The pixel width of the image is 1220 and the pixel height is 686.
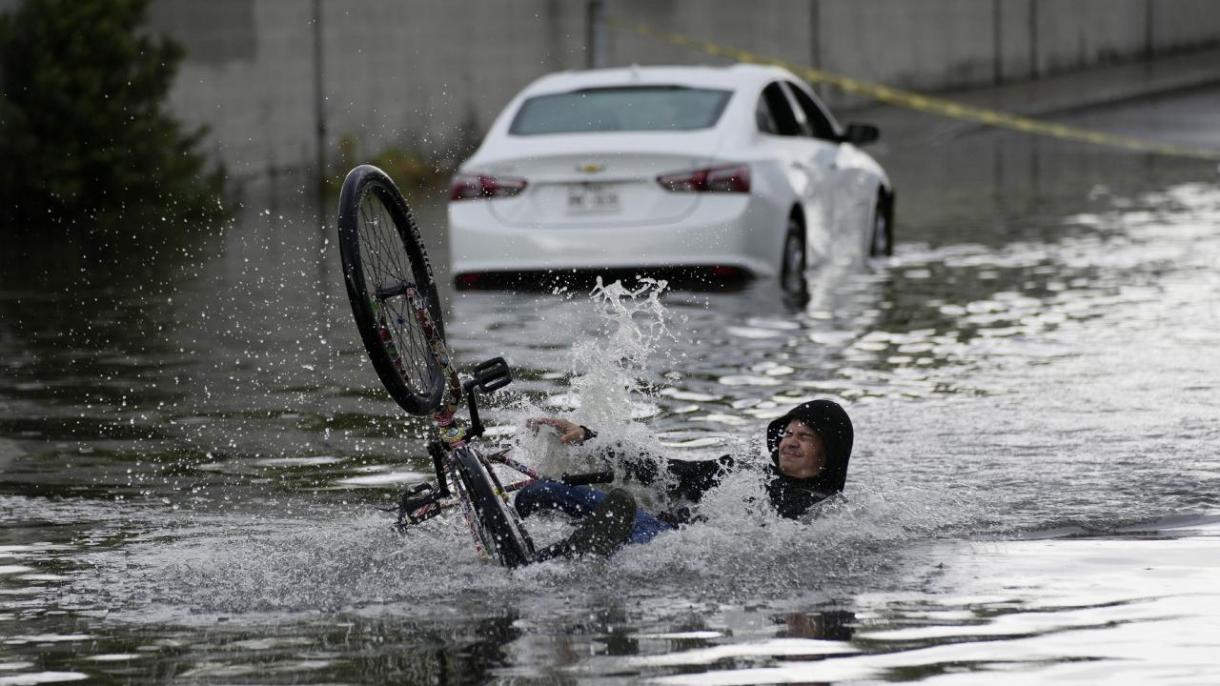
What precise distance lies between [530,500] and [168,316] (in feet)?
25.5

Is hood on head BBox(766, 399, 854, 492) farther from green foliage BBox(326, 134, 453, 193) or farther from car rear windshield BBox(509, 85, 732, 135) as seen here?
green foliage BBox(326, 134, 453, 193)

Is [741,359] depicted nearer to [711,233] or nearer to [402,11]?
[711,233]

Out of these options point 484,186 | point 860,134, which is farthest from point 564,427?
point 860,134

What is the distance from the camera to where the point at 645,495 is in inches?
309

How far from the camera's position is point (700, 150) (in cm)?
1502

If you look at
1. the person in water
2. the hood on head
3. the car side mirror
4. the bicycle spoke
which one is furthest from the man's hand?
the car side mirror

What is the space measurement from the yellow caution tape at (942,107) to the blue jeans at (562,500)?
2161cm

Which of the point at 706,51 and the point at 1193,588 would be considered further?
the point at 706,51

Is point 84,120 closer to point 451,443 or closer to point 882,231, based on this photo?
point 882,231

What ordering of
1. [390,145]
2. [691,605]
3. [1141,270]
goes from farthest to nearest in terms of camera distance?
[390,145]
[1141,270]
[691,605]

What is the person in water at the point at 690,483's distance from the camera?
707 centimetres

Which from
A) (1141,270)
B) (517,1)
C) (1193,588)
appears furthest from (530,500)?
(517,1)

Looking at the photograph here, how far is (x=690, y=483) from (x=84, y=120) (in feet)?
44.0

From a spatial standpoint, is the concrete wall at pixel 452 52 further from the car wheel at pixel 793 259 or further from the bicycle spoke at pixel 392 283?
the bicycle spoke at pixel 392 283
